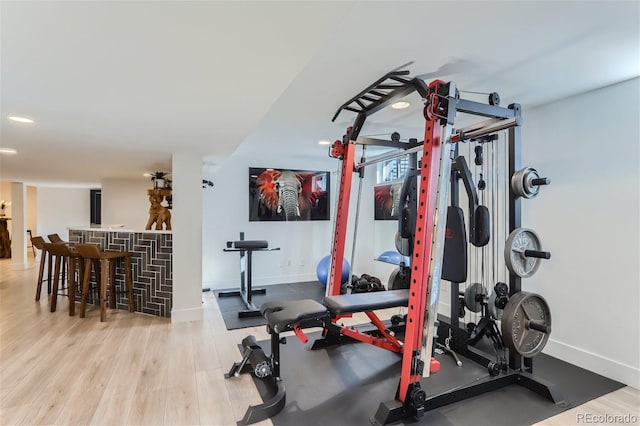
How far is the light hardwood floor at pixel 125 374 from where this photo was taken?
1.97m

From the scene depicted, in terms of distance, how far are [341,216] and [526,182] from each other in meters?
1.47

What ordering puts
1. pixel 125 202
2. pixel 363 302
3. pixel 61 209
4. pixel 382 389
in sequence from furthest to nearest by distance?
pixel 61 209, pixel 125 202, pixel 363 302, pixel 382 389

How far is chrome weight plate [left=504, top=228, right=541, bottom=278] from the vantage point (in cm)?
Result: 220

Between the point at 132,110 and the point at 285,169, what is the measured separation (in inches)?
143

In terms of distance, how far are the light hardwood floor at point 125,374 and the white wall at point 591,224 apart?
0.39 metres

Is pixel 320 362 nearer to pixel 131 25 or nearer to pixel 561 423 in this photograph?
pixel 561 423

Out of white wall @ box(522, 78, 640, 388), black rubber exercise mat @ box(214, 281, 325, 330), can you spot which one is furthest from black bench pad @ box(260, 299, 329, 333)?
white wall @ box(522, 78, 640, 388)

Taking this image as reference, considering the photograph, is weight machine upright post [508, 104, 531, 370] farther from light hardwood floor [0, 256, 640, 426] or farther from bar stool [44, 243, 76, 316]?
bar stool [44, 243, 76, 316]

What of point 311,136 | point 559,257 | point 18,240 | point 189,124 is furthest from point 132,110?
point 18,240

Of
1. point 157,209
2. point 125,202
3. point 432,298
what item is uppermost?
point 125,202

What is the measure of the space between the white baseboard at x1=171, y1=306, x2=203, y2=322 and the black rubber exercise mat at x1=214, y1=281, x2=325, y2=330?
29 centimetres

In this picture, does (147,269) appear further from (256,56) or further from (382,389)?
(256,56)

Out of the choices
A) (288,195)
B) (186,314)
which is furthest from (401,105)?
(288,195)

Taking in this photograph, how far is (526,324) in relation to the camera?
2162 mm
